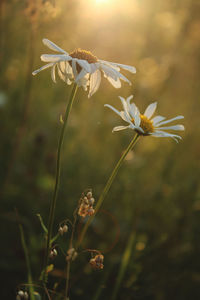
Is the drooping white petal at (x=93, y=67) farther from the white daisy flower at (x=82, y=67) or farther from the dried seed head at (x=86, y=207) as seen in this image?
the dried seed head at (x=86, y=207)

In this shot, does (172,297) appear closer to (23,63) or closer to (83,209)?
(83,209)

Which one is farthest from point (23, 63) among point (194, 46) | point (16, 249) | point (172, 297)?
point (172, 297)

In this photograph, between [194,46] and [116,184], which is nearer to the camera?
[116,184]

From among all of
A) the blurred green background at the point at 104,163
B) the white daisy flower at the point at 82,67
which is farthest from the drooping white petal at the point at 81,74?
the blurred green background at the point at 104,163

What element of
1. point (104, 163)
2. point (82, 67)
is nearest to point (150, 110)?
point (82, 67)

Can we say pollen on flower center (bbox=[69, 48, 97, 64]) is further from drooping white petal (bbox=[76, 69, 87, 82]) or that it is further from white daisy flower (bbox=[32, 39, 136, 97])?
drooping white petal (bbox=[76, 69, 87, 82])
